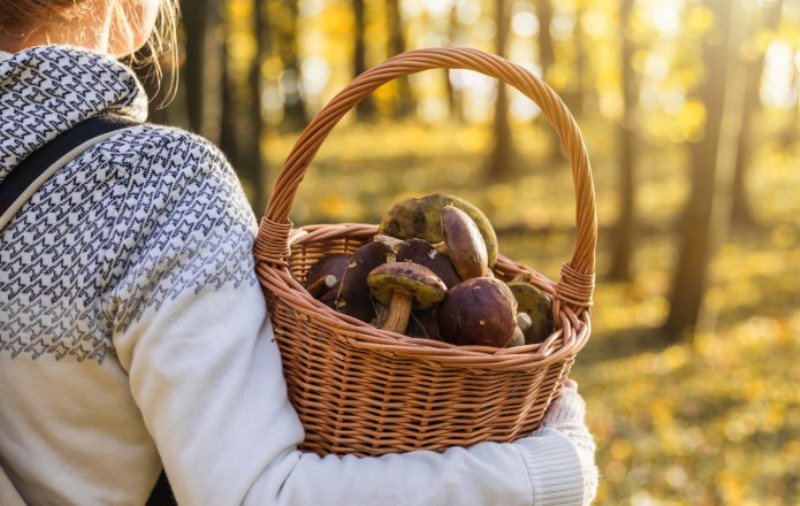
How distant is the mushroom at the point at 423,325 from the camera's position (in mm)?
1584

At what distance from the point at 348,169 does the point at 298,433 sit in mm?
13279

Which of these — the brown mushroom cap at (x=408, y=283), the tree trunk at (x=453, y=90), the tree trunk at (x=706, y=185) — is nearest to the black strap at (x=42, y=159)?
the brown mushroom cap at (x=408, y=283)

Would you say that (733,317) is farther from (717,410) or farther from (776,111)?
(776,111)

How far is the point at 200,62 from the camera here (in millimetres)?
6289

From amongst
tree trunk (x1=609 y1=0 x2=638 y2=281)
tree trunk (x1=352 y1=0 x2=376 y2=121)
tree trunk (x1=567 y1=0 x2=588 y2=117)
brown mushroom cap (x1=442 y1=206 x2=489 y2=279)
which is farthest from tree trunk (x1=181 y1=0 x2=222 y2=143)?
tree trunk (x1=567 y1=0 x2=588 y2=117)

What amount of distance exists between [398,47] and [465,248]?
757 inches

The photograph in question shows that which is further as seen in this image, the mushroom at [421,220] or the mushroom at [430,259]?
A: the mushroom at [421,220]

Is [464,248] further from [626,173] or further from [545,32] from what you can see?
[545,32]

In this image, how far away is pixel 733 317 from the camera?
30.5ft

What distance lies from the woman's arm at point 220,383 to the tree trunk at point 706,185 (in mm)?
6983

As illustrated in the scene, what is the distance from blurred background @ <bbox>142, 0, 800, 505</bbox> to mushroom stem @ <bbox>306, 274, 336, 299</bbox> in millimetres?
2437

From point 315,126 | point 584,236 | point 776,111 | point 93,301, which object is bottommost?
point 776,111

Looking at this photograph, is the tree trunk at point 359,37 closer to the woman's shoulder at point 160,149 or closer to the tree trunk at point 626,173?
the tree trunk at point 626,173

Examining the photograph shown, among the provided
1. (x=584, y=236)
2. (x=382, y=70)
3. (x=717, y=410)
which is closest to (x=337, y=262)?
(x=382, y=70)
